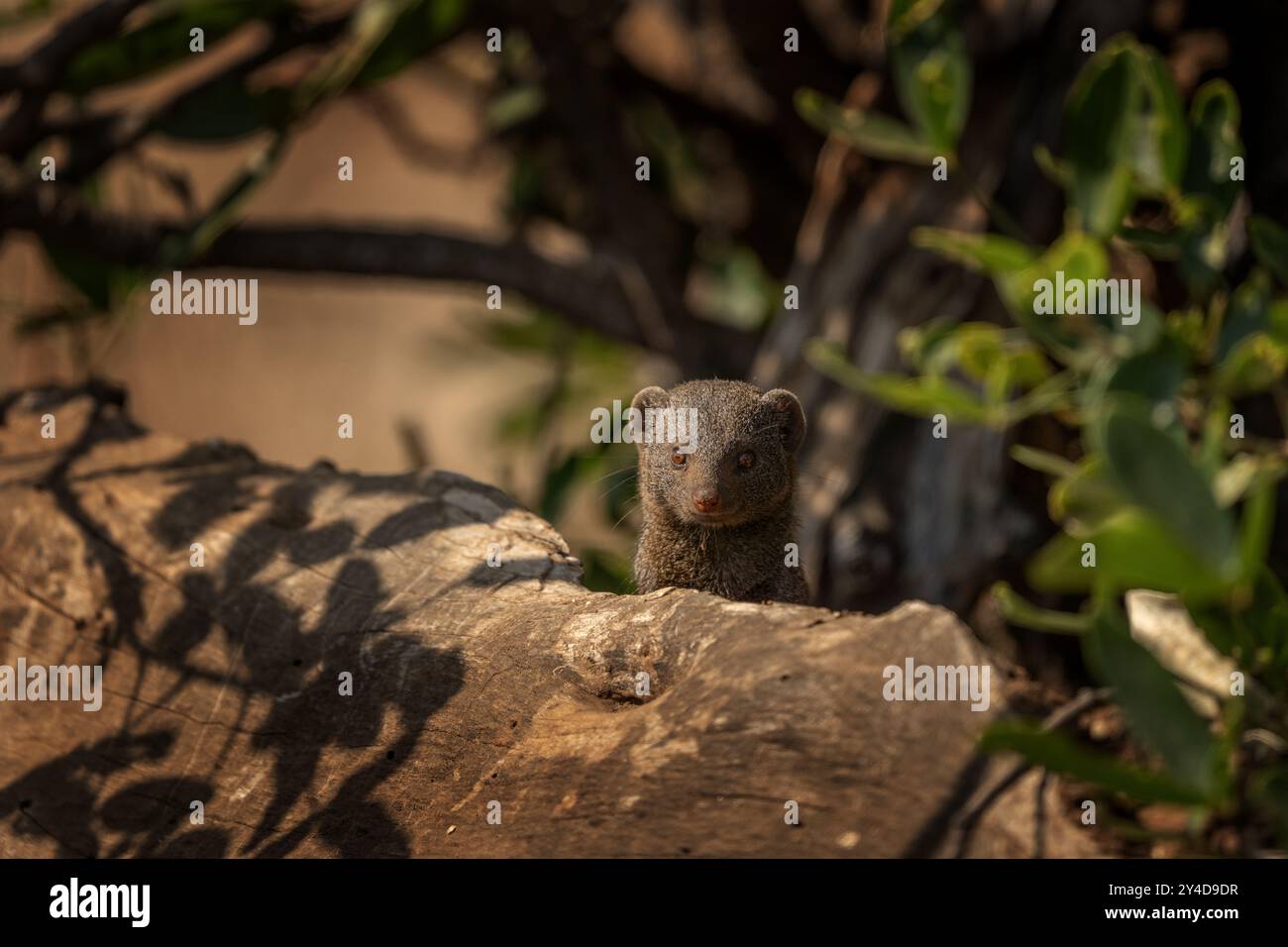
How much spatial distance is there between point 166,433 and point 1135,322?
2.59 metres

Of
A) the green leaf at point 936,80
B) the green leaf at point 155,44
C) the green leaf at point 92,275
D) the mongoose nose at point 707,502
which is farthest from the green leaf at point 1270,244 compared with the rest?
the green leaf at point 92,275

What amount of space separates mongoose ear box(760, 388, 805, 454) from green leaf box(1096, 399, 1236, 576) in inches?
73.7

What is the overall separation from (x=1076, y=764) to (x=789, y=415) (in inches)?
75.9

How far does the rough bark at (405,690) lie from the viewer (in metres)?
2.04

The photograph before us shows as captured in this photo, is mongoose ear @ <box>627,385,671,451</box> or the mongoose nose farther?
mongoose ear @ <box>627,385,671,451</box>

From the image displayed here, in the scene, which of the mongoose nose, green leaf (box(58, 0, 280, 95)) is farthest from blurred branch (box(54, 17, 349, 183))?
the mongoose nose

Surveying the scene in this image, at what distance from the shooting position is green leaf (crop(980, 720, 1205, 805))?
168 cm

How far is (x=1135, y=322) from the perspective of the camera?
2627 mm

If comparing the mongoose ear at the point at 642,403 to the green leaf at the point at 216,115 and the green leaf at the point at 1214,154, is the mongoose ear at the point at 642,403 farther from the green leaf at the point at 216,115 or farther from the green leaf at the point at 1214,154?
the green leaf at the point at 216,115

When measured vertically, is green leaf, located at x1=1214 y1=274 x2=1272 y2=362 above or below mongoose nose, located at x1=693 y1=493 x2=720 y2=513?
above

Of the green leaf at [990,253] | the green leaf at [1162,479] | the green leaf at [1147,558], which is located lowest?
the green leaf at [1147,558]

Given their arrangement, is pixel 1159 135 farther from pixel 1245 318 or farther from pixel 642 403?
pixel 642 403

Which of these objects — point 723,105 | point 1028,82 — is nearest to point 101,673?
point 1028,82

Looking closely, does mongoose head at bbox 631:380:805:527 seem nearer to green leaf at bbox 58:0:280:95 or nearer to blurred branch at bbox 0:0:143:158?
blurred branch at bbox 0:0:143:158
